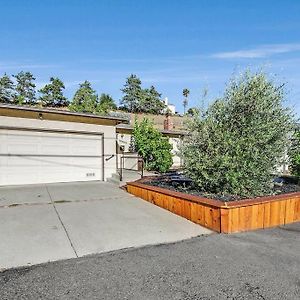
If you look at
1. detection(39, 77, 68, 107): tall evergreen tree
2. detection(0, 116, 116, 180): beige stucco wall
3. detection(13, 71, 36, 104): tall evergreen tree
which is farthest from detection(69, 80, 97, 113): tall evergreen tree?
detection(0, 116, 116, 180): beige stucco wall

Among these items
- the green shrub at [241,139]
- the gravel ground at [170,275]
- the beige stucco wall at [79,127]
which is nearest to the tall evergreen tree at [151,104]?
the beige stucco wall at [79,127]

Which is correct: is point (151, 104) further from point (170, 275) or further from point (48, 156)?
point (170, 275)

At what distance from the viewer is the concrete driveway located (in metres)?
4.01

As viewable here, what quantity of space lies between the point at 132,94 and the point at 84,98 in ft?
48.7

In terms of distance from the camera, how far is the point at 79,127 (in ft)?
36.2

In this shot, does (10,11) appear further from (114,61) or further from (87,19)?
(114,61)

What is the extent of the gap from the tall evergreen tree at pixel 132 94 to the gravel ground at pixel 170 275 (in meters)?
39.0

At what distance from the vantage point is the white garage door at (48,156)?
9789 millimetres

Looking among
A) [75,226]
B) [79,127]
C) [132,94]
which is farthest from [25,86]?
[75,226]

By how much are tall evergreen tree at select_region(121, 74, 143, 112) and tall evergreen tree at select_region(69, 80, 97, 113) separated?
33.6ft

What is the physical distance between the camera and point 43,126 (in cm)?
1034

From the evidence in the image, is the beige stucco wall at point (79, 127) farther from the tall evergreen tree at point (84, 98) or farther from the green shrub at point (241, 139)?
the tall evergreen tree at point (84, 98)

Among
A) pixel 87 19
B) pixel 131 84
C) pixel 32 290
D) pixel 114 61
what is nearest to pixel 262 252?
pixel 32 290

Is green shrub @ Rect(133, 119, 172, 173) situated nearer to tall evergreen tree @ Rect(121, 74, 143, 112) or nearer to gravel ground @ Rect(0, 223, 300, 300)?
gravel ground @ Rect(0, 223, 300, 300)
